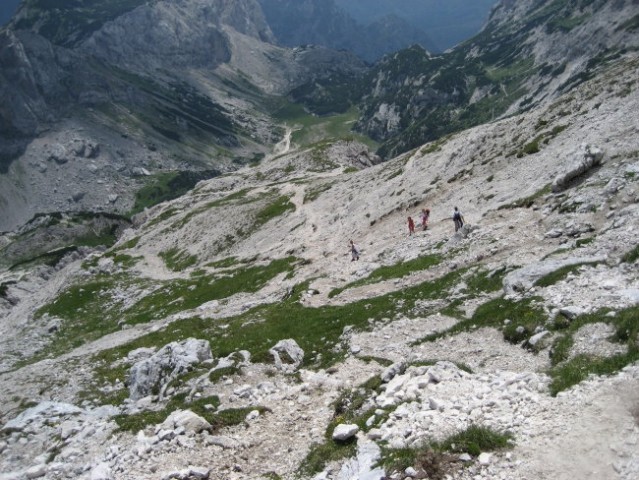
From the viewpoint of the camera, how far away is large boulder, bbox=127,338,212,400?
1209 inches

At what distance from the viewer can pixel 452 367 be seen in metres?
19.9

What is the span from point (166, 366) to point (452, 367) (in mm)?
18960

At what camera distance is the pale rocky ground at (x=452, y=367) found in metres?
14.8

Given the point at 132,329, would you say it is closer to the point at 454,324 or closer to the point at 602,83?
the point at 454,324

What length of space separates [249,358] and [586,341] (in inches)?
662

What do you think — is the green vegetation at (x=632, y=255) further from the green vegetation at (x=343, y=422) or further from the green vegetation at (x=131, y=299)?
the green vegetation at (x=131, y=299)

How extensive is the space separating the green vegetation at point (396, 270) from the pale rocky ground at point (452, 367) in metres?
1.17

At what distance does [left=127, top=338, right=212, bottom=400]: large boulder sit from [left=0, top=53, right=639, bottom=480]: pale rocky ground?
266 cm

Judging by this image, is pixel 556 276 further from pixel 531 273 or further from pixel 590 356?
pixel 590 356

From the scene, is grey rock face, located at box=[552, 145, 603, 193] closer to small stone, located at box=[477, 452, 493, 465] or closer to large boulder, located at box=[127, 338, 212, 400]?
large boulder, located at box=[127, 338, 212, 400]

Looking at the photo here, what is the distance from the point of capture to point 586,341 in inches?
755

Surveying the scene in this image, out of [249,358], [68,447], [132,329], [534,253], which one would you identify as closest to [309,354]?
[249,358]

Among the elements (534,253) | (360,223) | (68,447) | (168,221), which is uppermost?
(534,253)

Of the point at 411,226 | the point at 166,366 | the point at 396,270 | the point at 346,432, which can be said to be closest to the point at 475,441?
the point at 346,432
